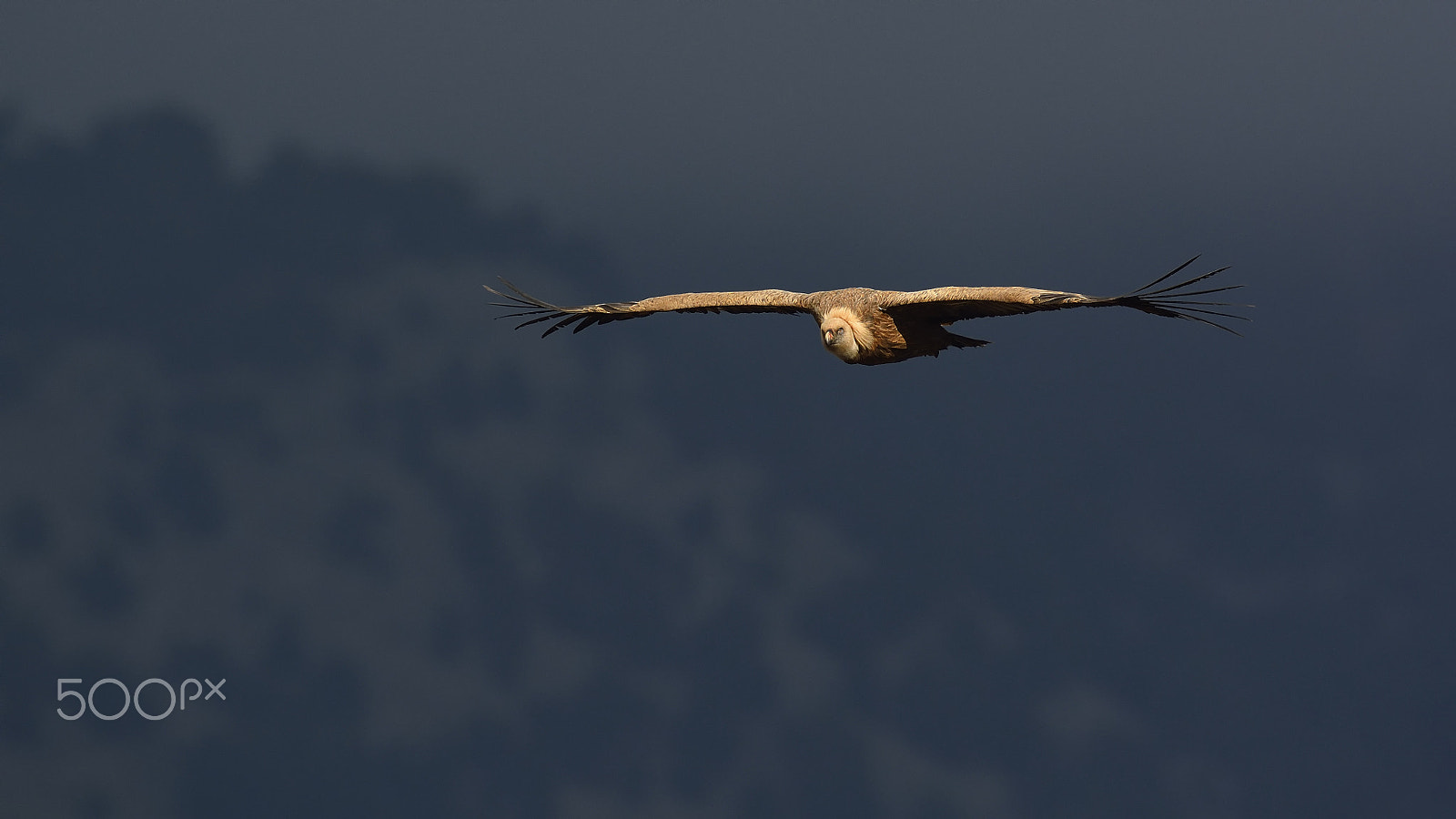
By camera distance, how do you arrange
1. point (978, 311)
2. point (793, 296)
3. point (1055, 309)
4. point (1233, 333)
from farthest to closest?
point (793, 296)
point (978, 311)
point (1055, 309)
point (1233, 333)

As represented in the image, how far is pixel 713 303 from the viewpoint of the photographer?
21.5m

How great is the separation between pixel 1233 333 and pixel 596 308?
942 cm

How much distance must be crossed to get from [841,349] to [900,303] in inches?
41.6

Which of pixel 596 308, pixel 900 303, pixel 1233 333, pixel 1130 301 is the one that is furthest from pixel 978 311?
pixel 596 308

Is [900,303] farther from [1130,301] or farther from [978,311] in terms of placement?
[1130,301]

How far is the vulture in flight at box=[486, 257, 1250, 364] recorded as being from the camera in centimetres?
1669

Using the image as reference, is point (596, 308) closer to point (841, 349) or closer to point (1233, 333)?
point (841, 349)

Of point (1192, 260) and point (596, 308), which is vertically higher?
point (1192, 260)

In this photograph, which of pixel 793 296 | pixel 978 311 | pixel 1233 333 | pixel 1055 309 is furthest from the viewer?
pixel 793 296

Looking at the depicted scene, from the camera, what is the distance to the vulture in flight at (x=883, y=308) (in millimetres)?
16688

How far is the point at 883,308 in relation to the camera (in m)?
19.4

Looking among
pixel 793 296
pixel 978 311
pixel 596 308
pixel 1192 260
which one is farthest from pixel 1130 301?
pixel 596 308

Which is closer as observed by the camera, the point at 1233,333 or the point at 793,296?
the point at 1233,333

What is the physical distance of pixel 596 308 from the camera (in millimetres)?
22125
